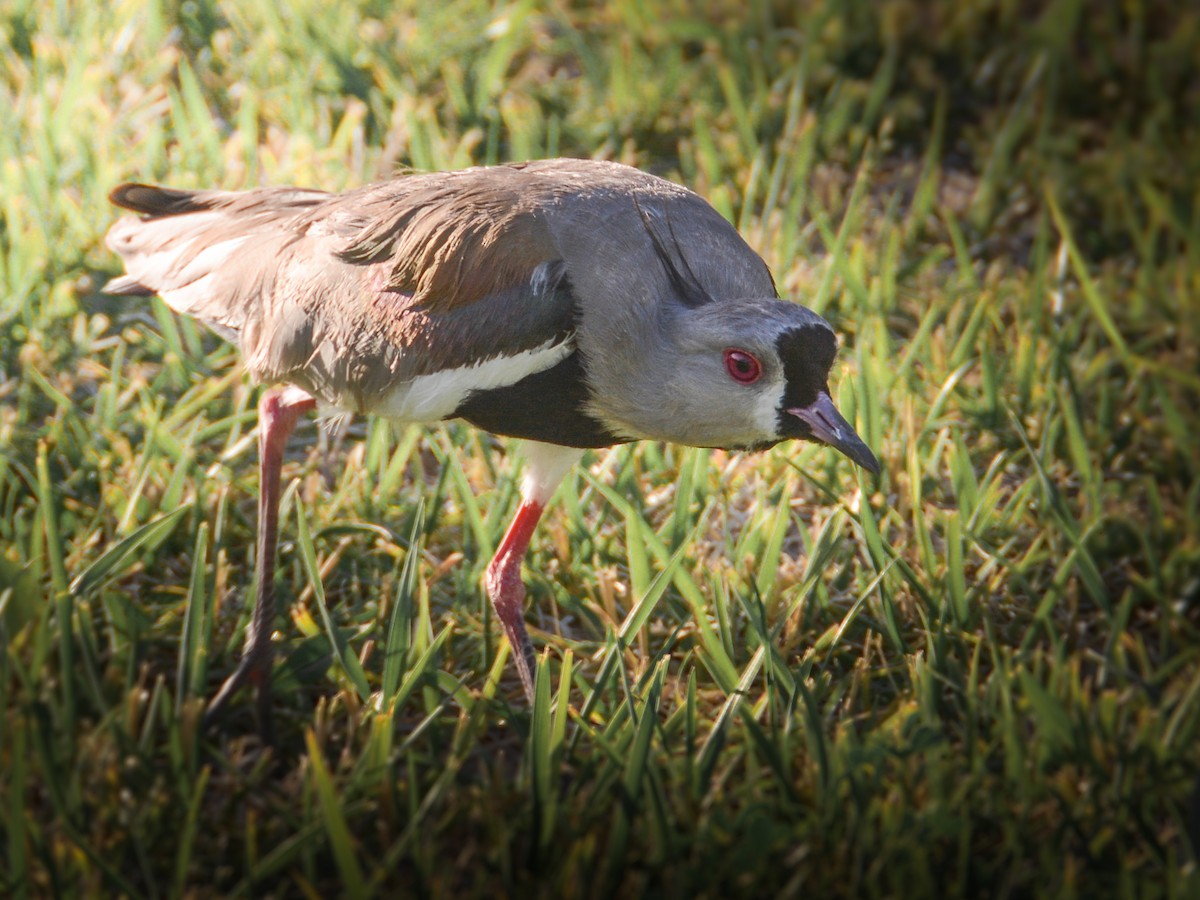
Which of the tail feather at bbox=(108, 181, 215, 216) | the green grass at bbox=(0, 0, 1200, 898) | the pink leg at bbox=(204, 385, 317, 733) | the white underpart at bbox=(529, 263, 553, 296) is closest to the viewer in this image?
the green grass at bbox=(0, 0, 1200, 898)

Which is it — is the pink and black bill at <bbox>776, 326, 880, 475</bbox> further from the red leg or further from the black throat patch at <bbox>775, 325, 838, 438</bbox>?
the red leg

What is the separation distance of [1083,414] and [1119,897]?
1.69 meters

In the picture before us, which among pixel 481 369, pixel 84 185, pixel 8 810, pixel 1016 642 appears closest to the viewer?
pixel 8 810

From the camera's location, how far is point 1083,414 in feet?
11.8

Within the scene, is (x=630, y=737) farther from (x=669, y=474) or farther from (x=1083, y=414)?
(x=1083, y=414)

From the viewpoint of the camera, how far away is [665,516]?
3.33 meters

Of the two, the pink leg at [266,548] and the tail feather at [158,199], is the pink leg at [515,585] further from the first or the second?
the tail feather at [158,199]

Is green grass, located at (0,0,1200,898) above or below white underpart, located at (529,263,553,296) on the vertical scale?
below

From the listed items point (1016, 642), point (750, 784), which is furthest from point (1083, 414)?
point (750, 784)

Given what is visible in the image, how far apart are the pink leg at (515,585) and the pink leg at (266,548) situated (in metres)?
0.47

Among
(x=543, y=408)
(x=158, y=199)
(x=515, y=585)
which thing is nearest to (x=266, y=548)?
(x=515, y=585)

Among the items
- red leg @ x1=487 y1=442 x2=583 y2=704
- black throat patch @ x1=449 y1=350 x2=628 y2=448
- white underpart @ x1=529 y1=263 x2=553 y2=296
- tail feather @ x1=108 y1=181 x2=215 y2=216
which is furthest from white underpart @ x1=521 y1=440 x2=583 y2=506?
tail feather @ x1=108 y1=181 x2=215 y2=216

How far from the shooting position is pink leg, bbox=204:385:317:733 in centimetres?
263

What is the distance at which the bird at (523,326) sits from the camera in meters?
2.44
